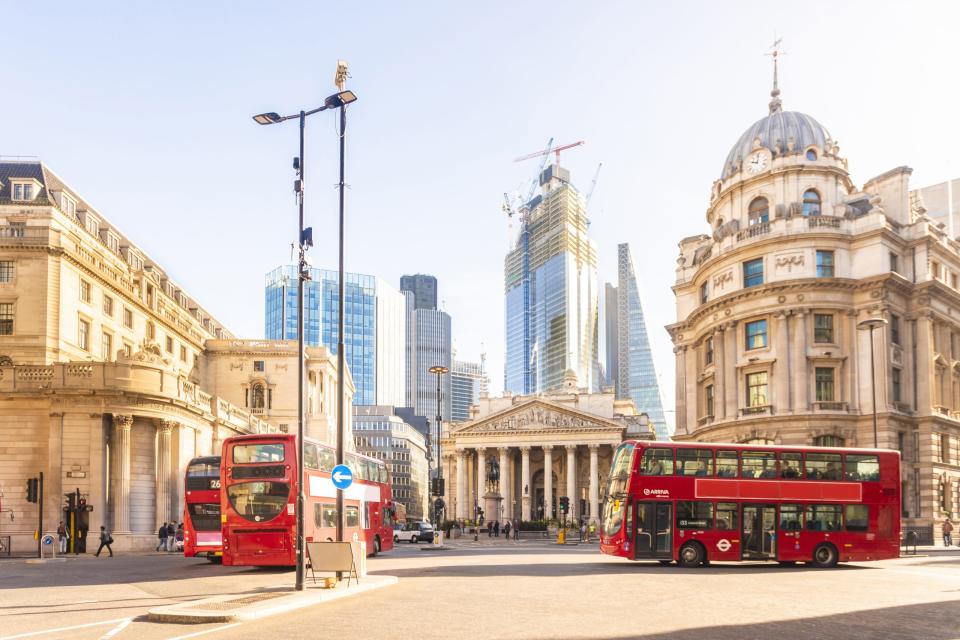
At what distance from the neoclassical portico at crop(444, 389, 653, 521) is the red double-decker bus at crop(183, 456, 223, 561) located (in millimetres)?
82219

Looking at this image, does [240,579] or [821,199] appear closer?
[240,579]

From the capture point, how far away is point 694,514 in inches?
1219

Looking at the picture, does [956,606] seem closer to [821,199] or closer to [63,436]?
[63,436]

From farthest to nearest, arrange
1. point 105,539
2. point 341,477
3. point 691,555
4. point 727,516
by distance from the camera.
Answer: point 105,539 < point 727,516 < point 691,555 < point 341,477

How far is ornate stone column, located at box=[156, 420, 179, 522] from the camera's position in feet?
152

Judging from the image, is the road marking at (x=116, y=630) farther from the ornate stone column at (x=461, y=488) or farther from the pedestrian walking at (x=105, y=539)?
the ornate stone column at (x=461, y=488)

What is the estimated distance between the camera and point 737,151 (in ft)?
215

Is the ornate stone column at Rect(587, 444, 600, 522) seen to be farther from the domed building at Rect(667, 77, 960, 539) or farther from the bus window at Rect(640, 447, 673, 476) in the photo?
the bus window at Rect(640, 447, 673, 476)

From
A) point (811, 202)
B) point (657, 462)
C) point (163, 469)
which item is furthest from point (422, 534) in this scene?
point (657, 462)

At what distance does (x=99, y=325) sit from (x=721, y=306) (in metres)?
37.3

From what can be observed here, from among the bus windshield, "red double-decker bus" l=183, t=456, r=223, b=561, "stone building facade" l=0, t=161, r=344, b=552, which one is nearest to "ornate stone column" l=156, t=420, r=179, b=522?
"stone building facade" l=0, t=161, r=344, b=552

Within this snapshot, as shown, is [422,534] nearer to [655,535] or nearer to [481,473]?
[655,535]

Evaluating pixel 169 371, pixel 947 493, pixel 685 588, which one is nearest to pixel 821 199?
pixel 947 493

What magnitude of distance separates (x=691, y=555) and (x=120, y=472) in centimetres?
2672
